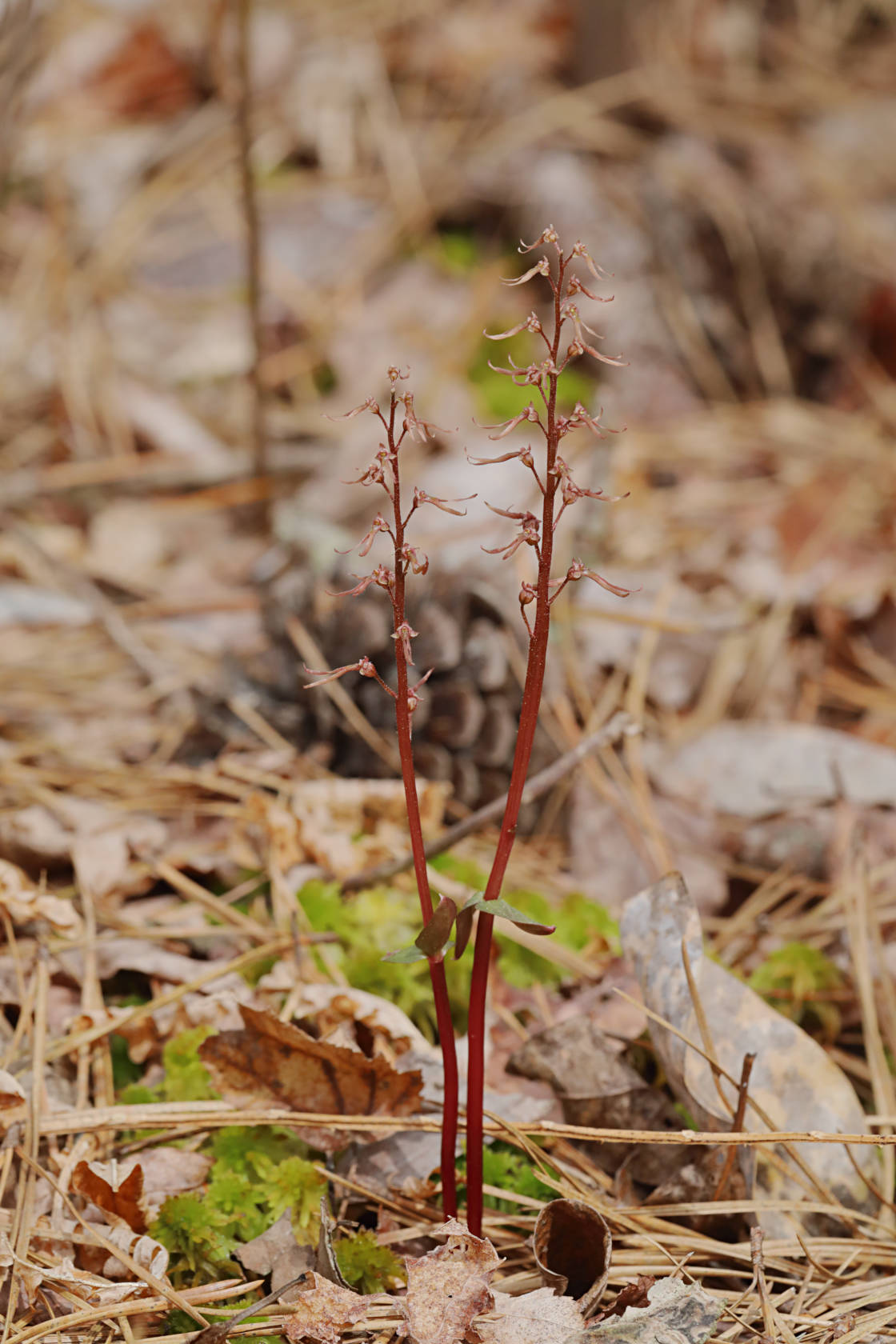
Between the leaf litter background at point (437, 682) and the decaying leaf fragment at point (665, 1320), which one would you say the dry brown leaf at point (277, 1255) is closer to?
the leaf litter background at point (437, 682)

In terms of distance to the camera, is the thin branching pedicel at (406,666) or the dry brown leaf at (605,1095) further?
the dry brown leaf at (605,1095)

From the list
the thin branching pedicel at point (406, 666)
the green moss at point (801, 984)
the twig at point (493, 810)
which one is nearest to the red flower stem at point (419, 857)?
the thin branching pedicel at point (406, 666)

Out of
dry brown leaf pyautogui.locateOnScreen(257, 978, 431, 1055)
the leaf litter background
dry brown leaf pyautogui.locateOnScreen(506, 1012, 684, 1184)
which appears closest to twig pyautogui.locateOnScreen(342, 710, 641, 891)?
the leaf litter background

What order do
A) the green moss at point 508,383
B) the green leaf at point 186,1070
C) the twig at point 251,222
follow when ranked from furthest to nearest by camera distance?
the green moss at point 508,383, the twig at point 251,222, the green leaf at point 186,1070

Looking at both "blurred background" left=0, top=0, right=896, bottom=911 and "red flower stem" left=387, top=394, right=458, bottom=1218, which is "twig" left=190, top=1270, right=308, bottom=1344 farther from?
"blurred background" left=0, top=0, right=896, bottom=911

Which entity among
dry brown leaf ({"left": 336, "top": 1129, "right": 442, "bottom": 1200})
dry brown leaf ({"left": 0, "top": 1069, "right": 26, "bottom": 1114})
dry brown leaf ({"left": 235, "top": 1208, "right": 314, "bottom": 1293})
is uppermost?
dry brown leaf ({"left": 0, "top": 1069, "right": 26, "bottom": 1114})

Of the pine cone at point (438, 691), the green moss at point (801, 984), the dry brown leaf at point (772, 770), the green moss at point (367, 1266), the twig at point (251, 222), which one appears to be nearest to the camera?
the green moss at point (367, 1266)

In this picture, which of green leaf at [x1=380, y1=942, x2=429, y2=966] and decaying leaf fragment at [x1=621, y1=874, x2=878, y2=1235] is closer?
green leaf at [x1=380, y1=942, x2=429, y2=966]
